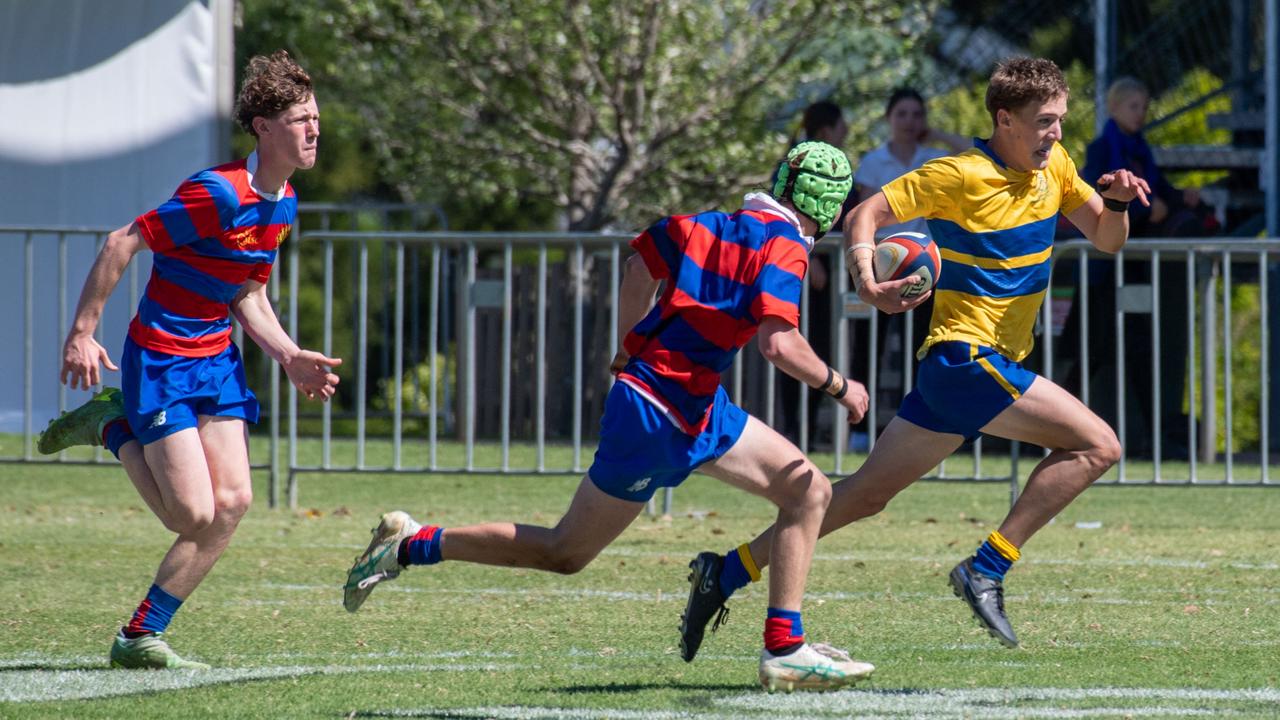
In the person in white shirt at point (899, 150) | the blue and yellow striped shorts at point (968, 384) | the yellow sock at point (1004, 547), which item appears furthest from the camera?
the person in white shirt at point (899, 150)

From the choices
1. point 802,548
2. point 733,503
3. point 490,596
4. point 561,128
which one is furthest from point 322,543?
point 561,128

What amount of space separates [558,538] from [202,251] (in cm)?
139

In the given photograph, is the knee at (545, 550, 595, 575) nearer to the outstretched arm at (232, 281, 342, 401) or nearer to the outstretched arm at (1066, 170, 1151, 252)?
the outstretched arm at (232, 281, 342, 401)

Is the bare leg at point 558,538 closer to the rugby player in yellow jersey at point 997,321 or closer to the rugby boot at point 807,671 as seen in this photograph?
the rugby boot at point 807,671

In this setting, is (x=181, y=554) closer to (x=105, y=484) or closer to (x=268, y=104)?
(x=268, y=104)

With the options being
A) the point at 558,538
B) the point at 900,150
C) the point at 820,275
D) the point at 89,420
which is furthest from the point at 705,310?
the point at 900,150

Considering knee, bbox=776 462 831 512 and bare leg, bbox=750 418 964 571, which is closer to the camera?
knee, bbox=776 462 831 512

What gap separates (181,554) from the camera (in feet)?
19.0

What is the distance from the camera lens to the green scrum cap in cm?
531

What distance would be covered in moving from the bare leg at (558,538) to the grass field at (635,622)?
1.13 feet

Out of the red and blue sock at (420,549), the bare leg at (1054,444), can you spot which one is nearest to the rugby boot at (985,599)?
the bare leg at (1054,444)

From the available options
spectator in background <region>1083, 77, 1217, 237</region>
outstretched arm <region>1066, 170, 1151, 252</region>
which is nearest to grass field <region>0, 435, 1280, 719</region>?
outstretched arm <region>1066, 170, 1151, 252</region>

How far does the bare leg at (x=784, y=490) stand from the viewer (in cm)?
526

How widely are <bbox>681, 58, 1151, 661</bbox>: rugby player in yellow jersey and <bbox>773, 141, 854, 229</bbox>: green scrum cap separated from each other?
2.07 ft
